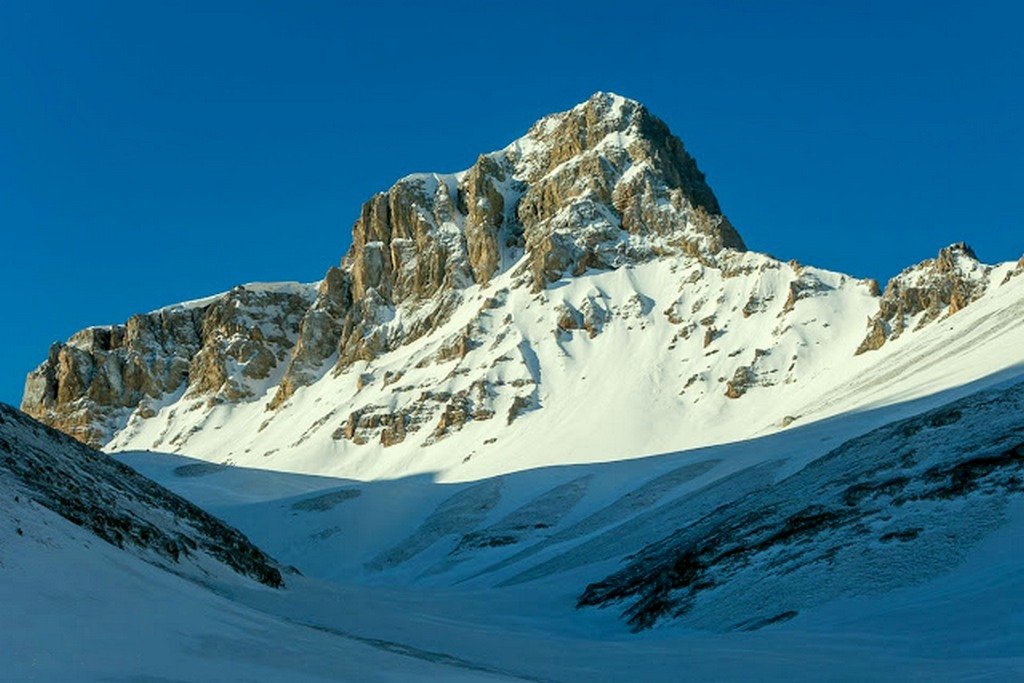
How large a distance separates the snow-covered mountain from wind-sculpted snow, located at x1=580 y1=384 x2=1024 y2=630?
0.12 metres

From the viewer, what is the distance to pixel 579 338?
14975 centimetres

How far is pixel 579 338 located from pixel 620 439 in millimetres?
37451

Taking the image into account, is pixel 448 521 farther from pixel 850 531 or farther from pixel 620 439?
pixel 850 531

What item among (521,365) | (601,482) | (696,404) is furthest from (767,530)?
(521,365)

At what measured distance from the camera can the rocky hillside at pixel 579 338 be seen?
114 m

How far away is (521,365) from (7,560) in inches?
5189

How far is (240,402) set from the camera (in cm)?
18950

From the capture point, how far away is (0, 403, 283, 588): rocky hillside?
20.7m

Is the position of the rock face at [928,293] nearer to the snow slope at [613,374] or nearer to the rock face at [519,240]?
the snow slope at [613,374]

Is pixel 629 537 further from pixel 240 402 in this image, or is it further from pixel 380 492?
pixel 240 402

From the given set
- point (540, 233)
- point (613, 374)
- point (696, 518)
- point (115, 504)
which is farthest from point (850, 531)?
point (540, 233)

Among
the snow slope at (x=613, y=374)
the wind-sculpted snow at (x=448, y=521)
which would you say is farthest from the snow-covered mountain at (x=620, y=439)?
the snow slope at (x=613, y=374)

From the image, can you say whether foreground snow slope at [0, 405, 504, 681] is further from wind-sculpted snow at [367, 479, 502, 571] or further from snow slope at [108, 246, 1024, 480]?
snow slope at [108, 246, 1024, 480]

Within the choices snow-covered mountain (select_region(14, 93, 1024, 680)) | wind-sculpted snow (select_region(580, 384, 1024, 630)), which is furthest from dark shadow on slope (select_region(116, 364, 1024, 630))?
snow-covered mountain (select_region(14, 93, 1024, 680))
